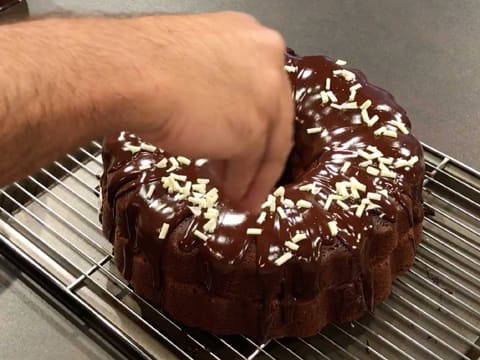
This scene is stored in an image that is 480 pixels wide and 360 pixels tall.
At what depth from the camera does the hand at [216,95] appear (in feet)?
2.70

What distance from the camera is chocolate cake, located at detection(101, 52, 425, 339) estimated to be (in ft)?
3.95

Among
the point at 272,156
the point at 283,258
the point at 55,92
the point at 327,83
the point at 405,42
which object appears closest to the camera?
the point at 55,92

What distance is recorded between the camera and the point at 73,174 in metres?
1.61

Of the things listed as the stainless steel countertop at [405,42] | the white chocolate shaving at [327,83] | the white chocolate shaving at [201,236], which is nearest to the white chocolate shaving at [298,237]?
the white chocolate shaving at [201,236]

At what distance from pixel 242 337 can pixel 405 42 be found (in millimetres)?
1043

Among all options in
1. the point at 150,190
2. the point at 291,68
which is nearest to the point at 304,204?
the point at 150,190

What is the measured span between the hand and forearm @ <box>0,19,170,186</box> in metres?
0.02

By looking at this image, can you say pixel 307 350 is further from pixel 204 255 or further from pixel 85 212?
pixel 85 212

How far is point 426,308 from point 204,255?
47 centimetres

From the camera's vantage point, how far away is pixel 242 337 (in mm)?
1337

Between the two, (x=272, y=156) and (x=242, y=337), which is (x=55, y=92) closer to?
(x=272, y=156)

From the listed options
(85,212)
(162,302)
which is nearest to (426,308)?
(162,302)

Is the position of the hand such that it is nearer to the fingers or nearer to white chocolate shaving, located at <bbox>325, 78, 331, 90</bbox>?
the fingers

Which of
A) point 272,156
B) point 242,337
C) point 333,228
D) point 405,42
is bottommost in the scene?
point 242,337
